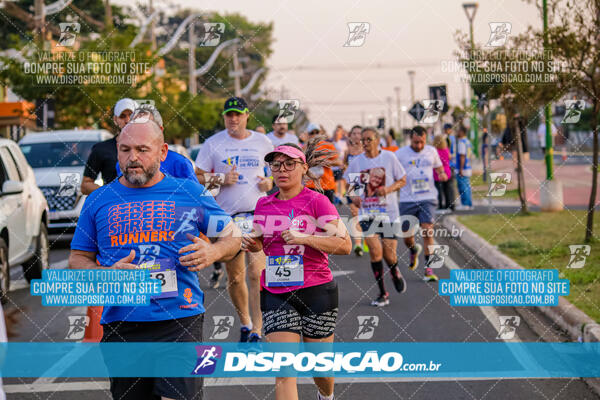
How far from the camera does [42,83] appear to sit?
26219 millimetres

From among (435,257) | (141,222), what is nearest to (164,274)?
(141,222)

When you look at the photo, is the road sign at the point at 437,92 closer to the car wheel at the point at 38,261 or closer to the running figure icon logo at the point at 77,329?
the car wheel at the point at 38,261

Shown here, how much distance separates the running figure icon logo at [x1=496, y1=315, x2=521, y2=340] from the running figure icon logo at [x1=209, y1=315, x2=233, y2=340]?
270cm

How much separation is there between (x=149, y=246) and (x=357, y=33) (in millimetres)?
5832

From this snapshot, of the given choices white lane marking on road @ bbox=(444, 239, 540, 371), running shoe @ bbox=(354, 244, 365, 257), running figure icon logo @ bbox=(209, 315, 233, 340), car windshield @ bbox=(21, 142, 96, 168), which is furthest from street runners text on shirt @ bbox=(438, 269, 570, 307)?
car windshield @ bbox=(21, 142, 96, 168)

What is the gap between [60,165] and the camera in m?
17.2

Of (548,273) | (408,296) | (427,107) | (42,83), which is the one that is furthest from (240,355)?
(42,83)

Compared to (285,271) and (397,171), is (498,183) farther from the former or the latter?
(285,271)

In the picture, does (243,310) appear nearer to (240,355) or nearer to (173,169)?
(240,355)

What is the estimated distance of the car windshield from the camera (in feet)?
56.9

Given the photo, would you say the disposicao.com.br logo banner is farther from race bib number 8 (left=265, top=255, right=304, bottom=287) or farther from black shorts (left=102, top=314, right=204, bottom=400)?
black shorts (left=102, top=314, right=204, bottom=400)

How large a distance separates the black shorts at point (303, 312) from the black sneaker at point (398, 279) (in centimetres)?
484

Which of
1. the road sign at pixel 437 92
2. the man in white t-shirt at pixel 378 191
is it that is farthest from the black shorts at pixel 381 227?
the road sign at pixel 437 92

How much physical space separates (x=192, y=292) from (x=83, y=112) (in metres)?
24.4
